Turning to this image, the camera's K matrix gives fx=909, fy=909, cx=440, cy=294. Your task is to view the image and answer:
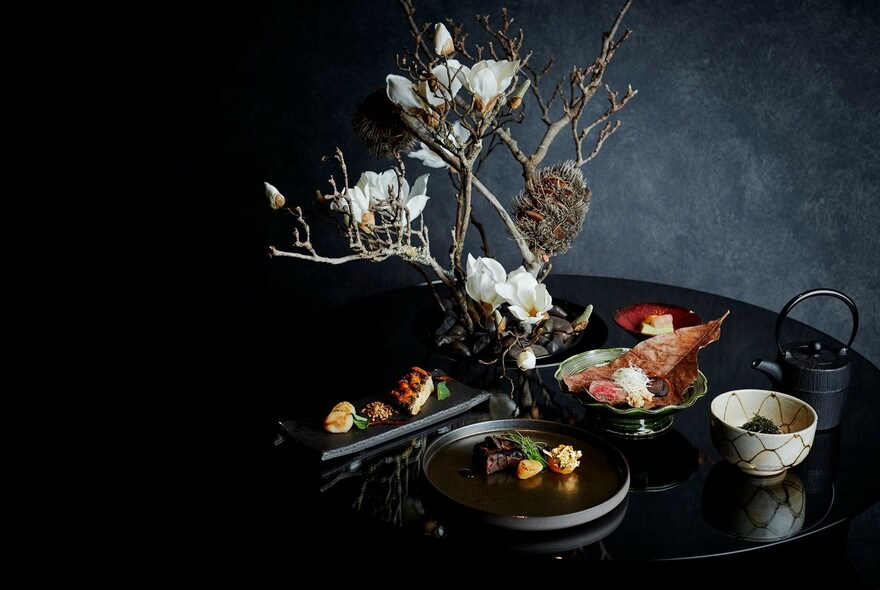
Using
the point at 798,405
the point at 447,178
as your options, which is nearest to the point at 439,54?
the point at 798,405

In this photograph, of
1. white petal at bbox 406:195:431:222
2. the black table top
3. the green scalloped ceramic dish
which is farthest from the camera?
white petal at bbox 406:195:431:222

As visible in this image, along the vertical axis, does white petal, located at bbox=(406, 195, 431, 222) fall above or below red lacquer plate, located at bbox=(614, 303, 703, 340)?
above

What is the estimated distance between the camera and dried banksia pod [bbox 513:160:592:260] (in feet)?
6.31

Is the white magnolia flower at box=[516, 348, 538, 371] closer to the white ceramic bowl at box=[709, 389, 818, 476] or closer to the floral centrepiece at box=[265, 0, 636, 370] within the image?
the floral centrepiece at box=[265, 0, 636, 370]

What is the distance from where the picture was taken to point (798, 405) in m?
1.60

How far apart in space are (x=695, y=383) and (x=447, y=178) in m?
1.59

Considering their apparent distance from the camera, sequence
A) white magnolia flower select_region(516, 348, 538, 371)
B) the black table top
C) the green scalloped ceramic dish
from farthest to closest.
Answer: white magnolia flower select_region(516, 348, 538, 371) < the green scalloped ceramic dish < the black table top

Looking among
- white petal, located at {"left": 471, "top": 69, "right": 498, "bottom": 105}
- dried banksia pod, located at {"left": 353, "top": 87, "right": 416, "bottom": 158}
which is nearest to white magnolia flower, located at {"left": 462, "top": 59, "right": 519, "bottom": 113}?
white petal, located at {"left": 471, "top": 69, "right": 498, "bottom": 105}

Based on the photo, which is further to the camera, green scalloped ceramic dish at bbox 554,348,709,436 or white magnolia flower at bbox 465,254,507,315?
white magnolia flower at bbox 465,254,507,315

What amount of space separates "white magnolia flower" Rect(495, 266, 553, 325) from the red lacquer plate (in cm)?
25

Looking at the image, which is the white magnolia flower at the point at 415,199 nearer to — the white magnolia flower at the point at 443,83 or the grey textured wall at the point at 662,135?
the white magnolia flower at the point at 443,83

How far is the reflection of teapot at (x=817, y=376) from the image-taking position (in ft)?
5.46

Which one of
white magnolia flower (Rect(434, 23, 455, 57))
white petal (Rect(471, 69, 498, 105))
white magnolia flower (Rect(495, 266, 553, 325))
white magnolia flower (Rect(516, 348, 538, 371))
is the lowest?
white magnolia flower (Rect(516, 348, 538, 371))

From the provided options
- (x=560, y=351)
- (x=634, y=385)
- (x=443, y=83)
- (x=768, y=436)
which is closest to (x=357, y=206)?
(x=443, y=83)
